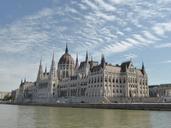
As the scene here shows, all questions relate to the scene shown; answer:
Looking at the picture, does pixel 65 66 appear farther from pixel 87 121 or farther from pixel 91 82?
pixel 87 121

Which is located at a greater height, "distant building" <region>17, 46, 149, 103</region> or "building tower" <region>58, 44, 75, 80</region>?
"building tower" <region>58, 44, 75, 80</region>

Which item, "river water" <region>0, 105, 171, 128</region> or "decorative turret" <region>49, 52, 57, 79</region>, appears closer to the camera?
"river water" <region>0, 105, 171, 128</region>

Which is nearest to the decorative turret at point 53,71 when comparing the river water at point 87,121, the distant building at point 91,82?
the distant building at point 91,82

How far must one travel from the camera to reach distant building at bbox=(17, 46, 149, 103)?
374 ft

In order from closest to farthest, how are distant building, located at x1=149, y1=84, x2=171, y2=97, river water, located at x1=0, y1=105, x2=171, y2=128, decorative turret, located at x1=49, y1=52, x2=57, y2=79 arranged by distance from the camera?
river water, located at x1=0, y1=105, x2=171, y2=128
distant building, located at x1=149, y1=84, x2=171, y2=97
decorative turret, located at x1=49, y1=52, x2=57, y2=79

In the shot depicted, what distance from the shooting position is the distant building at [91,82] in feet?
374

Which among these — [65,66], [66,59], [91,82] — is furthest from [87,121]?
[66,59]

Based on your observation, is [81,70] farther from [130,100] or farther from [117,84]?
[130,100]

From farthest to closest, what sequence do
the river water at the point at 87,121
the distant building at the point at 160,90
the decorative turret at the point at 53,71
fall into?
the decorative turret at the point at 53,71
the distant building at the point at 160,90
the river water at the point at 87,121

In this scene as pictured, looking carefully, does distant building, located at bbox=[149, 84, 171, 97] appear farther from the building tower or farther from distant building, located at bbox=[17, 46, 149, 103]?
the building tower

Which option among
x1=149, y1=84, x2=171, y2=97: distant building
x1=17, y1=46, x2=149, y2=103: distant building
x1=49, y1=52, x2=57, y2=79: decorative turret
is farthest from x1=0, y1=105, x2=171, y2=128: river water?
x1=49, y1=52, x2=57, y2=79: decorative turret

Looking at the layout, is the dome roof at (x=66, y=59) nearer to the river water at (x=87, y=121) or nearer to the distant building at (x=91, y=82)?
the distant building at (x=91, y=82)

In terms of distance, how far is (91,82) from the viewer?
121 meters

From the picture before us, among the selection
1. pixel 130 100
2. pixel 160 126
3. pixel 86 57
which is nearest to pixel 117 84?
pixel 130 100
